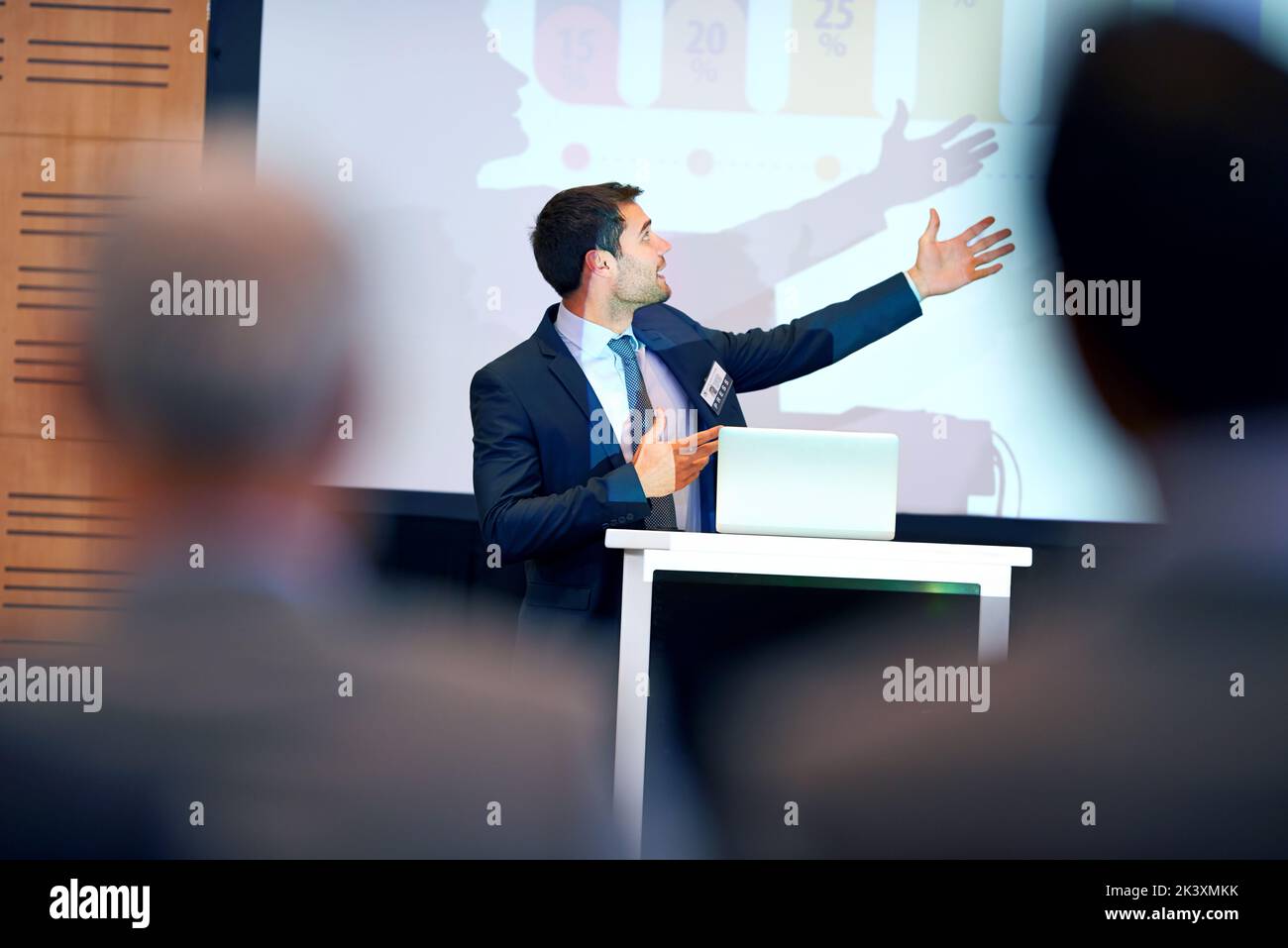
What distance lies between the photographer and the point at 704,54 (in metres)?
3.80

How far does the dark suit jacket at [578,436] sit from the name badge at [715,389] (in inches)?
1.5

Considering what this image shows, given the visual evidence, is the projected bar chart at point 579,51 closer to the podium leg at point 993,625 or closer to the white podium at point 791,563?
the white podium at point 791,563

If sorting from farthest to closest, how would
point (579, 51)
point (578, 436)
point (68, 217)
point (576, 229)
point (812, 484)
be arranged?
point (68, 217)
point (579, 51)
point (576, 229)
point (578, 436)
point (812, 484)

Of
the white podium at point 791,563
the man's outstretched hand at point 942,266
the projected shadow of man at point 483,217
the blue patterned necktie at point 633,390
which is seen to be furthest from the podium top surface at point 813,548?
the projected shadow of man at point 483,217

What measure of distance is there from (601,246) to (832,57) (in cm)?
109

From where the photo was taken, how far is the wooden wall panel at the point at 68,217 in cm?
400

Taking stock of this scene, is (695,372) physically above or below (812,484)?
above

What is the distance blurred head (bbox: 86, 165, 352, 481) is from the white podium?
1809mm

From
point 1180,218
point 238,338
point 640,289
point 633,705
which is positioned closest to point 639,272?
point 640,289

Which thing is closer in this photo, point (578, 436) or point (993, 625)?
point (993, 625)

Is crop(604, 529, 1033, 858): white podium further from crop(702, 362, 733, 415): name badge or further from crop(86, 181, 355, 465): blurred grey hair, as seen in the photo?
crop(86, 181, 355, 465): blurred grey hair

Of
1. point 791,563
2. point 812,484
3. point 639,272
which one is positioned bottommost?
point 791,563

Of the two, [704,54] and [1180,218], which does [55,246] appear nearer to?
[704,54]

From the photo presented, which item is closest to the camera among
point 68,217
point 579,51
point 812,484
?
point 812,484
